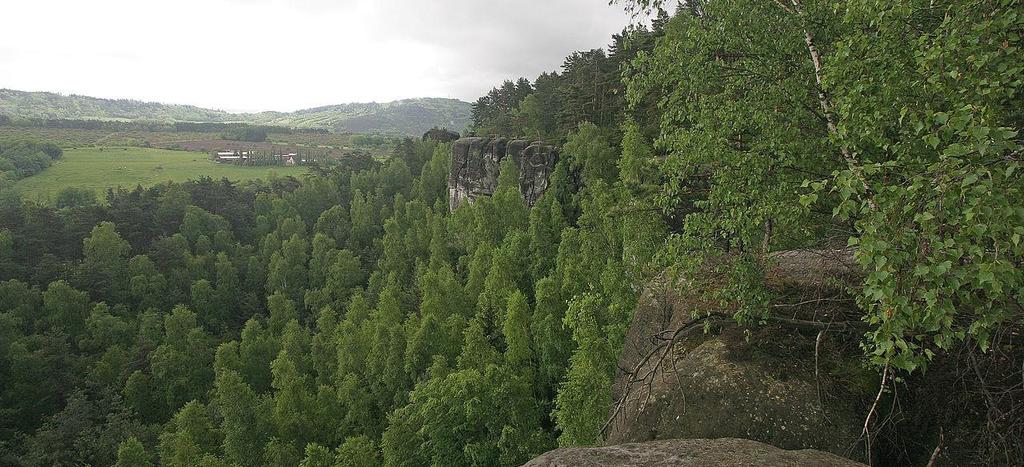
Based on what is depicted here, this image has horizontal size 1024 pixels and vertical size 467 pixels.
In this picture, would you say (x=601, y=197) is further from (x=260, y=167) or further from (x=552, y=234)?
(x=260, y=167)

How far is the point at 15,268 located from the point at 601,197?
68.6 m

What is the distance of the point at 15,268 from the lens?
183 ft

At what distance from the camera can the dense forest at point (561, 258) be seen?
4328 mm

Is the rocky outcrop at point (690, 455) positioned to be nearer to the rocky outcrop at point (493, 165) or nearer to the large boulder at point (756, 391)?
the large boulder at point (756, 391)

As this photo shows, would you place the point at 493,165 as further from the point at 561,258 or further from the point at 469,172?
the point at 561,258

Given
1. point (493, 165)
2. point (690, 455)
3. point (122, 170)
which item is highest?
point (493, 165)

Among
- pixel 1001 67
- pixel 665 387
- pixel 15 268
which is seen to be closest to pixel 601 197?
pixel 665 387

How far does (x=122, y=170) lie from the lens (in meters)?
131

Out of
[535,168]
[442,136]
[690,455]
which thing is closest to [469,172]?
[535,168]

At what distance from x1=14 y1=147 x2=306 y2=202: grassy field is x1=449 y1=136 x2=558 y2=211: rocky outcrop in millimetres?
61733

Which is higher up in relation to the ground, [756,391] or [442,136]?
[442,136]

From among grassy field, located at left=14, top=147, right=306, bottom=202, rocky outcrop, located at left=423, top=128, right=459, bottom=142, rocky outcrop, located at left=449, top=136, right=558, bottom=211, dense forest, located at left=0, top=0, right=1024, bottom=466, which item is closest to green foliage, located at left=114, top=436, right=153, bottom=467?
dense forest, located at left=0, top=0, right=1024, bottom=466

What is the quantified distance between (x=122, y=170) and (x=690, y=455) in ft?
542

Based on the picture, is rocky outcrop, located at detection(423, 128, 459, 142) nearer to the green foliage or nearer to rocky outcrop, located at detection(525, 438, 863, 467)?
the green foliage
